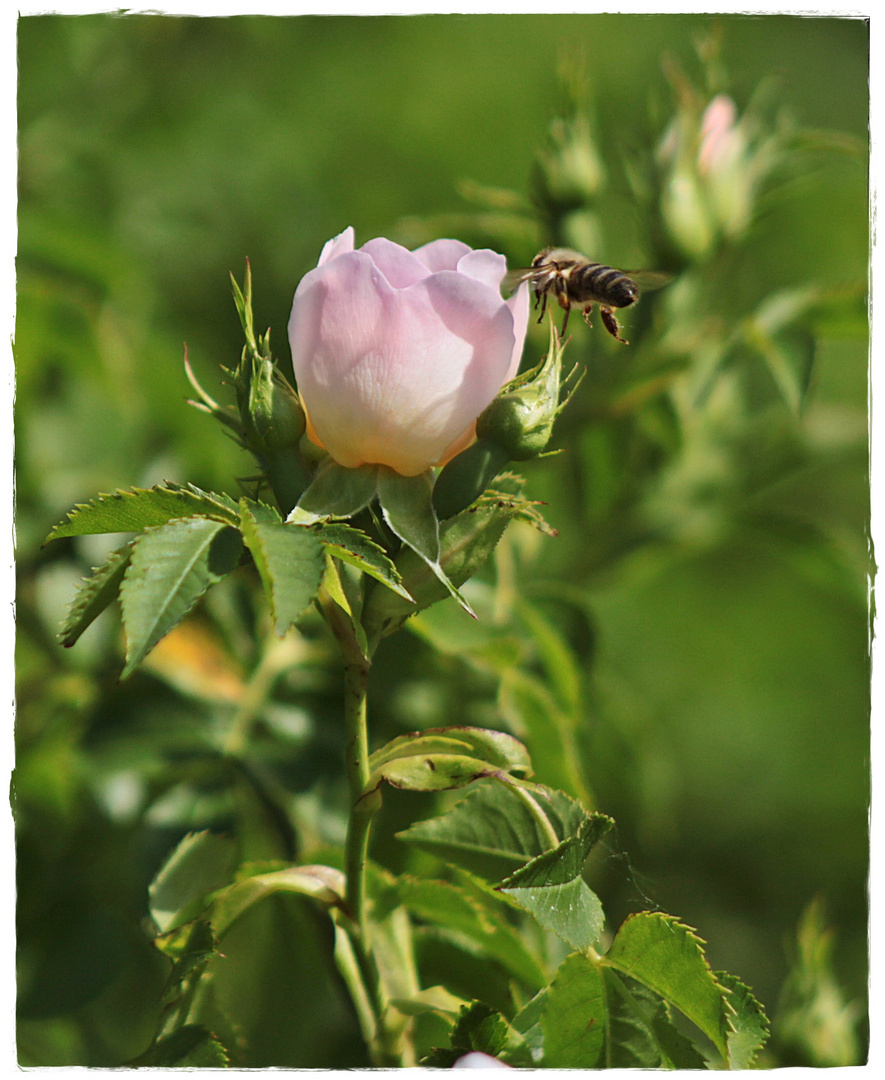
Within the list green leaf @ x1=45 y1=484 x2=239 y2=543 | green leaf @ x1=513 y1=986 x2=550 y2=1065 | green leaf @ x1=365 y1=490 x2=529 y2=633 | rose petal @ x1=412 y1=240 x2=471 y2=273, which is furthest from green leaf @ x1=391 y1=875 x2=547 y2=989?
rose petal @ x1=412 y1=240 x2=471 y2=273

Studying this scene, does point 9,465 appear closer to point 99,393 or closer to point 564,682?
point 99,393

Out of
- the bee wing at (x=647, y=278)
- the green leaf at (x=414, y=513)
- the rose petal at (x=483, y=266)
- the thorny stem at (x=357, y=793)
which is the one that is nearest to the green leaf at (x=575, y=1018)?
the thorny stem at (x=357, y=793)

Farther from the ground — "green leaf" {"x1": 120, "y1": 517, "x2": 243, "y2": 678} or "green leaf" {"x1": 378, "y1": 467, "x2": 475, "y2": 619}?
"green leaf" {"x1": 378, "y1": 467, "x2": 475, "y2": 619}

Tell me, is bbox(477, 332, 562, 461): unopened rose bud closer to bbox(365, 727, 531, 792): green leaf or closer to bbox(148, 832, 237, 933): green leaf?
bbox(365, 727, 531, 792): green leaf

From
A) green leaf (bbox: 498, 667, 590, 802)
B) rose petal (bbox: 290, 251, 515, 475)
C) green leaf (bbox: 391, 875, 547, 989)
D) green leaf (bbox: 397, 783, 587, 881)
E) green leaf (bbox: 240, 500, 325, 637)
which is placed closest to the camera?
green leaf (bbox: 240, 500, 325, 637)

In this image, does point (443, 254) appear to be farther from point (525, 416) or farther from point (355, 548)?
point (355, 548)

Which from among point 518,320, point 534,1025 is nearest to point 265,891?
point 534,1025

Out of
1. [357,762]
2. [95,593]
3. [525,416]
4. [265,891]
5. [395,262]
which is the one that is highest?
[395,262]
